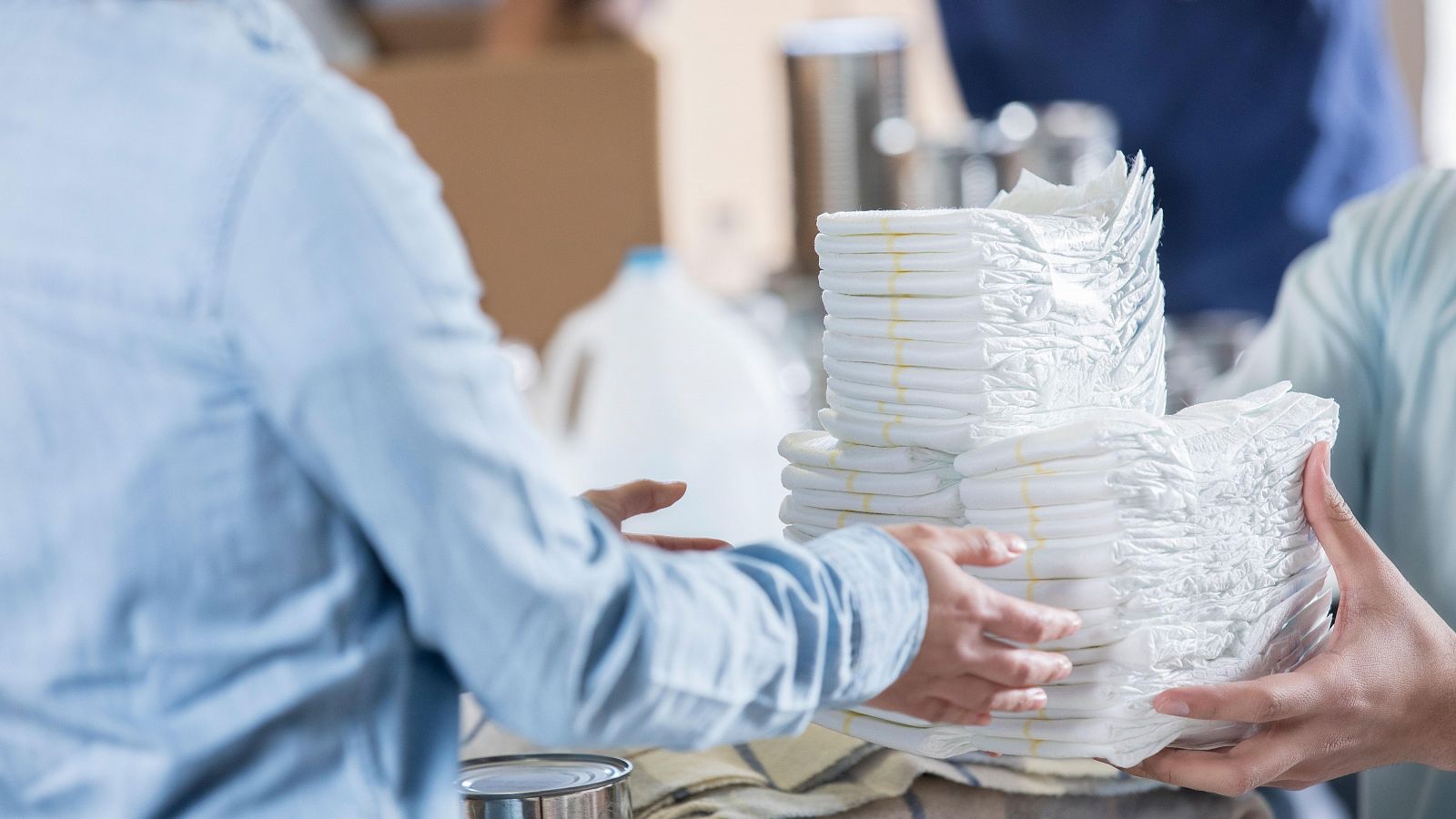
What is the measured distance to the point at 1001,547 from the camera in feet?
2.61

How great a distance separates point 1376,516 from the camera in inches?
50.3

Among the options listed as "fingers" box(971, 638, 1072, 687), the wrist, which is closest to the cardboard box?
the wrist

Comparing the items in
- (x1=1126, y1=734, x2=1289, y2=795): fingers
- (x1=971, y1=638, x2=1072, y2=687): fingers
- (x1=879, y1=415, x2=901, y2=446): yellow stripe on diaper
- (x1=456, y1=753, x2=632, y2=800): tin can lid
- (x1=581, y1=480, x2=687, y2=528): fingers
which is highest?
(x1=879, y1=415, x2=901, y2=446): yellow stripe on diaper

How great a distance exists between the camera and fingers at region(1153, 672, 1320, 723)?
0.86m

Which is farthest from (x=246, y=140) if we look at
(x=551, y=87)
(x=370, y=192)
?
(x=551, y=87)

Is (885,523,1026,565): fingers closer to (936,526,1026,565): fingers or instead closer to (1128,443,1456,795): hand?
(936,526,1026,565): fingers

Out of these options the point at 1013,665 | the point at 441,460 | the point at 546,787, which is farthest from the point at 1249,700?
the point at 441,460

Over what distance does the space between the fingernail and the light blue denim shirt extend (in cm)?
31

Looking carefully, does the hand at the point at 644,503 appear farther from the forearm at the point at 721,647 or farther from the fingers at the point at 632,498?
the forearm at the point at 721,647

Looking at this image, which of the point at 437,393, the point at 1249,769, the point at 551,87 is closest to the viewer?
the point at 437,393

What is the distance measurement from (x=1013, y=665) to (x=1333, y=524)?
30 centimetres

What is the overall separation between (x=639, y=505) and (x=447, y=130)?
1.72m

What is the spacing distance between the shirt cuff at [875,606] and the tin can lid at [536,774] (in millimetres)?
223

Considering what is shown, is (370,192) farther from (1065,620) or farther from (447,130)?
(447,130)
